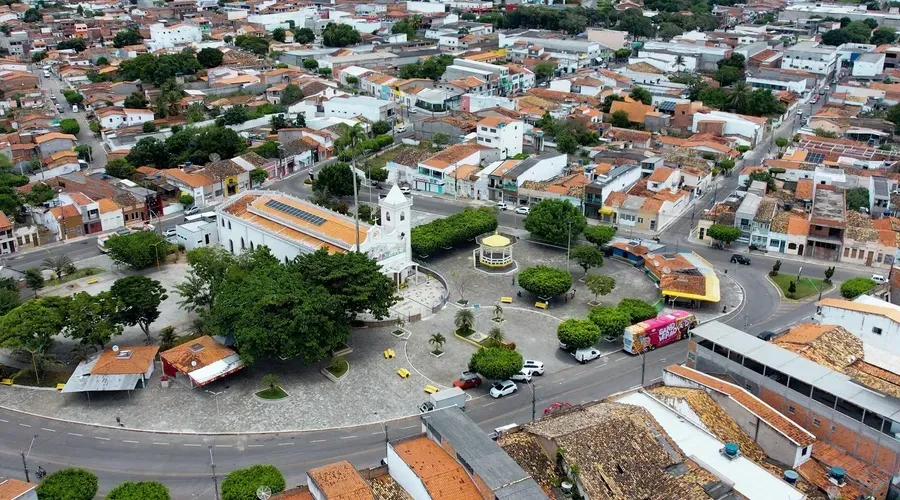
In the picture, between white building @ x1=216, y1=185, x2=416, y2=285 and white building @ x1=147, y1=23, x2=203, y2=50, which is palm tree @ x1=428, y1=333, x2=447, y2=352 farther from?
white building @ x1=147, y1=23, x2=203, y2=50

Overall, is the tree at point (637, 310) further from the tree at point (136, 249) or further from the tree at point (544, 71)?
the tree at point (544, 71)

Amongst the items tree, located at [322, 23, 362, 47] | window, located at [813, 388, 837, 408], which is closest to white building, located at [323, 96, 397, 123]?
tree, located at [322, 23, 362, 47]

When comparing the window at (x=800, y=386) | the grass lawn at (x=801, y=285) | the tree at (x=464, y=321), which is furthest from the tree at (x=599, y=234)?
the window at (x=800, y=386)

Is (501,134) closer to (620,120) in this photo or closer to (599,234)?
(620,120)

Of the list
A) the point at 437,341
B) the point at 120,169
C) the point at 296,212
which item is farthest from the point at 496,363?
the point at 120,169

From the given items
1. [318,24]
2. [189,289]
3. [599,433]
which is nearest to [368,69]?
[318,24]

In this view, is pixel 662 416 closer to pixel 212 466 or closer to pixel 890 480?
pixel 890 480
